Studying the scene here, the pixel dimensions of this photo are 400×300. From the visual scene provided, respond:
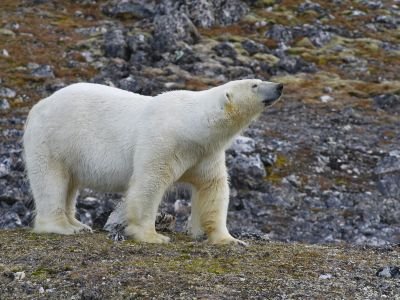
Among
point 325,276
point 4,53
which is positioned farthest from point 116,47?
point 325,276

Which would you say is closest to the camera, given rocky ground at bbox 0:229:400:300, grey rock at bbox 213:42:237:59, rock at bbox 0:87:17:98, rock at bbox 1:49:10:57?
rocky ground at bbox 0:229:400:300

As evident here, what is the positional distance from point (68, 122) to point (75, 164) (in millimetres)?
620

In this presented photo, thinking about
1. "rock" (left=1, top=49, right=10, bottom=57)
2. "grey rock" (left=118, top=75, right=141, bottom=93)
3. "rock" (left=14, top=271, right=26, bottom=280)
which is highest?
"rock" (left=14, top=271, right=26, bottom=280)

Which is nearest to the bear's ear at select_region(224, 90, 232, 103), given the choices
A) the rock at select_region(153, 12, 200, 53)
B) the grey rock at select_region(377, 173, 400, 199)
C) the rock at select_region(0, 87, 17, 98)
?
the grey rock at select_region(377, 173, 400, 199)

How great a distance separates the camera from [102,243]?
8.90m

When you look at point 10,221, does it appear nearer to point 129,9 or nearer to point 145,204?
point 145,204

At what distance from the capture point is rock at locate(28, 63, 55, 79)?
99.8ft

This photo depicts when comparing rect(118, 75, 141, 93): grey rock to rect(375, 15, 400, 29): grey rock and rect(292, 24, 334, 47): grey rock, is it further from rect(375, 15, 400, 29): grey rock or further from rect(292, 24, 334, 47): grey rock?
rect(375, 15, 400, 29): grey rock

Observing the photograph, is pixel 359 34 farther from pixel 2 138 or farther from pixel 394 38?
pixel 2 138

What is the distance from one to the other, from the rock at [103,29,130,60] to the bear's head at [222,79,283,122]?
80.0ft

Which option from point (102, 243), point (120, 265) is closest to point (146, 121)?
point (102, 243)

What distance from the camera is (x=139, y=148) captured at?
31.4 feet

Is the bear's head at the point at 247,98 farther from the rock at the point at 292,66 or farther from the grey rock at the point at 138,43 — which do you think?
the rock at the point at 292,66

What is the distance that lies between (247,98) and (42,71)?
891 inches
